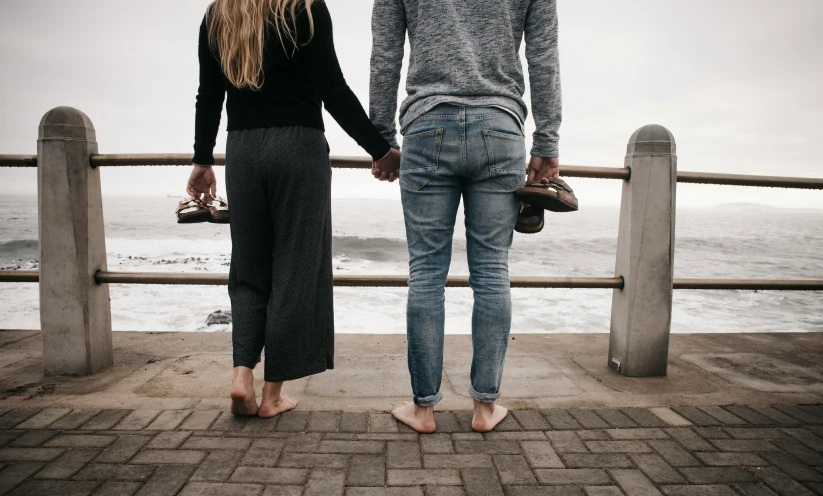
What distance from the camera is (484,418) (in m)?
1.93

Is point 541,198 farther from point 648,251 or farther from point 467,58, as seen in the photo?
point 648,251

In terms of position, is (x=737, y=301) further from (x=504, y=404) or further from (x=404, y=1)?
(x=404, y=1)

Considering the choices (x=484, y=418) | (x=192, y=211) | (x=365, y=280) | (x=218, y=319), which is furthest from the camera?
(x=218, y=319)

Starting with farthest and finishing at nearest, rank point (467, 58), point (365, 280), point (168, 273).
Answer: point (365, 280) → point (168, 273) → point (467, 58)

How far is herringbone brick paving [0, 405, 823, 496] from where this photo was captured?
1.53 m

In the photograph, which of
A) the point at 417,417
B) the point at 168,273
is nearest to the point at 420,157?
the point at 417,417

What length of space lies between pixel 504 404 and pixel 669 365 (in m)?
1.18

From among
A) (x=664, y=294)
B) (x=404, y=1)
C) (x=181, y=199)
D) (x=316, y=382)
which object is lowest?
(x=316, y=382)

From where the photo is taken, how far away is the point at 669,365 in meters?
2.76

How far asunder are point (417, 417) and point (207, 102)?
1.51 meters

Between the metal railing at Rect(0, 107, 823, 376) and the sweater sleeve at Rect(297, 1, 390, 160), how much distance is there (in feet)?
1.76

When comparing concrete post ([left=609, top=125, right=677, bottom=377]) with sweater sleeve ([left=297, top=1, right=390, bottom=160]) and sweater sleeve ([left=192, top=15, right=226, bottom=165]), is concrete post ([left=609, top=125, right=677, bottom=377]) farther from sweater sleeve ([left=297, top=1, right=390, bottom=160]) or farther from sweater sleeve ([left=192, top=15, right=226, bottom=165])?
sweater sleeve ([left=192, top=15, right=226, bottom=165])

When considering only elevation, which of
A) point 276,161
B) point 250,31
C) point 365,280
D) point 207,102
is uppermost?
point 250,31

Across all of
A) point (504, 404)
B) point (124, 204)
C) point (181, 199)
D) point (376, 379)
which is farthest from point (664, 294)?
point (124, 204)
